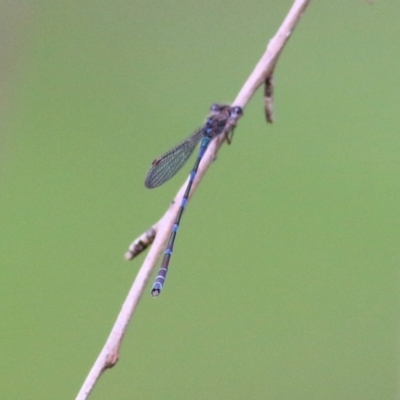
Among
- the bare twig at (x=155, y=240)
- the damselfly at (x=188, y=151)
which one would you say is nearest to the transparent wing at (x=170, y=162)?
the damselfly at (x=188, y=151)

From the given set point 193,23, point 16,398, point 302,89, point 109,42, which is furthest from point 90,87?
point 16,398

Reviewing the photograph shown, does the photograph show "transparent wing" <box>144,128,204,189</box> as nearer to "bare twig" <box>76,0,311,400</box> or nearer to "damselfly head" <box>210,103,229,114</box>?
"damselfly head" <box>210,103,229,114</box>

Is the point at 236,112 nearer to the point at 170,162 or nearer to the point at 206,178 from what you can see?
the point at 170,162

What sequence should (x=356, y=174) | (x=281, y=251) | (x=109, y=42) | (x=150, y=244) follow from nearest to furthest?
(x=150, y=244) → (x=281, y=251) → (x=356, y=174) → (x=109, y=42)

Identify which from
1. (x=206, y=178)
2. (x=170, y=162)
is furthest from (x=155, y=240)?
(x=206, y=178)

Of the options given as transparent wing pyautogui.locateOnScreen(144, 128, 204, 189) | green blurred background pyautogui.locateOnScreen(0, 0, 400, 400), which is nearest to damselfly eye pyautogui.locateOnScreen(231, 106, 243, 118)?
transparent wing pyautogui.locateOnScreen(144, 128, 204, 189)

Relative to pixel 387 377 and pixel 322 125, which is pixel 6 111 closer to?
pixel 322 125

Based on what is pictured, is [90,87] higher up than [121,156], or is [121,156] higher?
[90,87]
